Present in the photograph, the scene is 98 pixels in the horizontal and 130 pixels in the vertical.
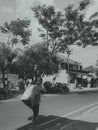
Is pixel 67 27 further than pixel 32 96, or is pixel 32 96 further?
pixel 67 27

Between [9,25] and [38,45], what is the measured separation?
14.2ft

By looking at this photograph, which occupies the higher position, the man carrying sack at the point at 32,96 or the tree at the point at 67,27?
the tree at the point at 67,27

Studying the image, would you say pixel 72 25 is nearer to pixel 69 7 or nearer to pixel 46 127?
pixel 69 7

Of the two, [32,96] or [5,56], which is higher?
[5,56]

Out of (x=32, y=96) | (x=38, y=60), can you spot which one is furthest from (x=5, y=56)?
(x=32, y=96)

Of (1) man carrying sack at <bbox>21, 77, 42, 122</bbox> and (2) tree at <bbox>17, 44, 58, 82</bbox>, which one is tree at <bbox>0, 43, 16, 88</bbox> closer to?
(2) tree at <bbox>17, 44, 58, 82</bbox>

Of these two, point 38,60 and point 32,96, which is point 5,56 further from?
point 32,96

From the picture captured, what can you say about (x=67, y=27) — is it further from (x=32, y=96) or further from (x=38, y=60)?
(x=32, y=96)

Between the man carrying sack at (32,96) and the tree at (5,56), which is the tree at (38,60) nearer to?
the tree at (5,56)

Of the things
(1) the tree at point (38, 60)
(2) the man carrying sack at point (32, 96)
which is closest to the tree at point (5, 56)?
(1) the tree at point (38, 60)

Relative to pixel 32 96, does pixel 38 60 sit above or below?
above

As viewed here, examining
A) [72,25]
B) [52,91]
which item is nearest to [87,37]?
[72,25]

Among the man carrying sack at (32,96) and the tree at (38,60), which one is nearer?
the man carrying sack at (32,96)

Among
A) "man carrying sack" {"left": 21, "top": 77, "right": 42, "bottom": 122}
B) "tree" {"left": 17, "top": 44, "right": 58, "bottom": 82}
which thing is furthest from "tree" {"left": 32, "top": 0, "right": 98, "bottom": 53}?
"man carrying sack" {"left": 21, "top": 77, "right": 42, "bottom": 122}
